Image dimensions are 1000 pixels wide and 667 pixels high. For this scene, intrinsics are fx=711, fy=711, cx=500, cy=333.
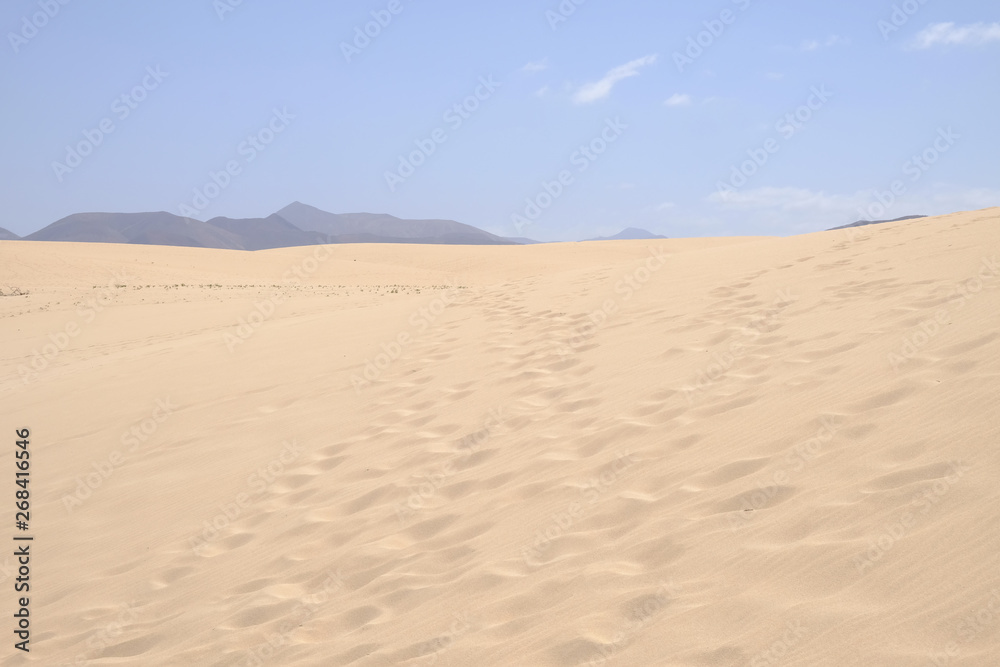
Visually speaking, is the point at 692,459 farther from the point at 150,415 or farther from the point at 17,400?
the point at 17,400

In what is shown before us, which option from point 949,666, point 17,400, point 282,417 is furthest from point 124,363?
point 949,666

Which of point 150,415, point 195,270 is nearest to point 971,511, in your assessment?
point 150,415

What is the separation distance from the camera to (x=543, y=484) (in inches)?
158

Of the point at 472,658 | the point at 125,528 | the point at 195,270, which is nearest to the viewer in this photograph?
the point at 472,658

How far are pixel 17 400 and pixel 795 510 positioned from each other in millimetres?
9392

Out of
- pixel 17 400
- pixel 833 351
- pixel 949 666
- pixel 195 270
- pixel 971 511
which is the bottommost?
pixel 949 666

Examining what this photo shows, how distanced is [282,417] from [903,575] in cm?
529

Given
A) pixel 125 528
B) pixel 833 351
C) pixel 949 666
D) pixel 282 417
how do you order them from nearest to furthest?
pixel 949 666
pixel 125 528
pixel 833 351
pixel 282 417

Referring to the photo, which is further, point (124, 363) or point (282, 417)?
point (124, 363)

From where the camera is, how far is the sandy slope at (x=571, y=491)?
2.57m

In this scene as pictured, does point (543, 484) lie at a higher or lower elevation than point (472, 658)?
higher

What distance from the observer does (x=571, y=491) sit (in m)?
3.84

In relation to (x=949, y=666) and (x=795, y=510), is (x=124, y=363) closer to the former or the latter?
(x=795, y=510)

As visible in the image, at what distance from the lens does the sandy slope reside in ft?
8.43
